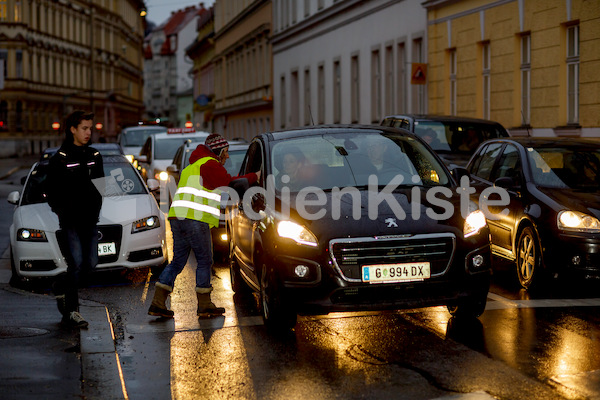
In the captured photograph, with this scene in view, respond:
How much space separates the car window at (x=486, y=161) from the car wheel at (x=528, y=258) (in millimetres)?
1665

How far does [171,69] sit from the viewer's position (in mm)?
173250

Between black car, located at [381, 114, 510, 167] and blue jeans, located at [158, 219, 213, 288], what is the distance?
28.3 ft

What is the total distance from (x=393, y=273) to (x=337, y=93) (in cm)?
3327

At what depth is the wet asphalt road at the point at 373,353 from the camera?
6375 millimetres

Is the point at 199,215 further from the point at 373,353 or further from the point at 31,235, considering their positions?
the point at 31,235

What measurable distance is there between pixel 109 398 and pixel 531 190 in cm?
574

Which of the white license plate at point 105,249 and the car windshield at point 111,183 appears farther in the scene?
the car windshield at point 111,183

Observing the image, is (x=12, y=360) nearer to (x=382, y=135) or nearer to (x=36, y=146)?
(x=382, y=135)

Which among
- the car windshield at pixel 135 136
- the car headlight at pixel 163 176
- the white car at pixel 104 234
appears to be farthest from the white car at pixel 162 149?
the white car at pixel 104 234

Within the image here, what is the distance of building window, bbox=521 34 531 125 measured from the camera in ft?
76.2

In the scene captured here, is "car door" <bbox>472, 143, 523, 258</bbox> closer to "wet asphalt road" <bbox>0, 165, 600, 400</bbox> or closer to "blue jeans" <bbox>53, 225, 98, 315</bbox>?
"wet asphalt road" <bbox>0, 165, 600, 400</bbox>

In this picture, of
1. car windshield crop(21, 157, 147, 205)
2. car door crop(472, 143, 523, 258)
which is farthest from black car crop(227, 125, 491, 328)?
car windshield crop(21, 157, 147, 205)

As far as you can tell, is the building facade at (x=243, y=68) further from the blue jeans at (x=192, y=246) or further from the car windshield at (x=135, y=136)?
Answer: the blue jeans at (x=192, y=246)

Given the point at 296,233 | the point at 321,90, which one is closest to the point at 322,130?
the point at 296,233
